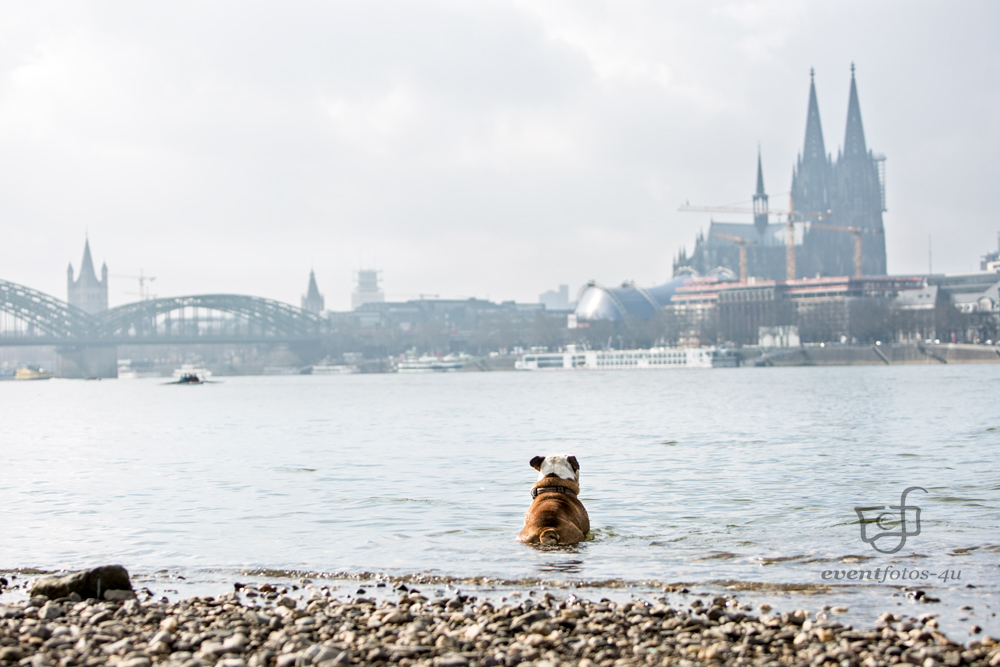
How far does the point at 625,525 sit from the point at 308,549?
3.48 meters

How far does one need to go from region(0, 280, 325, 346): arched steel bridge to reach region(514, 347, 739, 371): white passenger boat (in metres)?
37.2

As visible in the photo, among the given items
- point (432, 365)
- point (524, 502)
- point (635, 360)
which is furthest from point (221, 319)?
point (524, 502)

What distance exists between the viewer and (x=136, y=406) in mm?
64438

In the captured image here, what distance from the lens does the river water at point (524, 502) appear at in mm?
9617

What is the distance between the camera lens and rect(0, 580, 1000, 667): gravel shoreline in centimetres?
611

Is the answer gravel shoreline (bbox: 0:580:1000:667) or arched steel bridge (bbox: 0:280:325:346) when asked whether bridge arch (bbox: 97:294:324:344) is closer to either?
arched steel bridge (bbox: 0:280:325:346)

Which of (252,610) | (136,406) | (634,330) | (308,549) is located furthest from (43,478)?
(634,330)

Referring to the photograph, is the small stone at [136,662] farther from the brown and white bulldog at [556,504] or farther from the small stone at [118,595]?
the brown and white bulldog at [556,504]

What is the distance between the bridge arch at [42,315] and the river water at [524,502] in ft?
420

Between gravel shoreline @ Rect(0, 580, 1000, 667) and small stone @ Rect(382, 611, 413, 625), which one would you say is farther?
small stone @ Rect(382, 611, 413, 625)

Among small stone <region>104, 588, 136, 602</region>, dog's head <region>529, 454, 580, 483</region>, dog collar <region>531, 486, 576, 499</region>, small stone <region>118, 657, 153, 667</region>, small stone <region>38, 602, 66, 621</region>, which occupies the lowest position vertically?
small stone <region>104, 588, 136, 602</region>

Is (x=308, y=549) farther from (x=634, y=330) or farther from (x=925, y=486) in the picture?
(x=634, y=330)

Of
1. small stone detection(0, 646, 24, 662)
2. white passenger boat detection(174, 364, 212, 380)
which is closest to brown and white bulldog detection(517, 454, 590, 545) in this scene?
small stone detection(0, 646, 24, 662)

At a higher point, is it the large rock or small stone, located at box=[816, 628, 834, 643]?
the large rock
